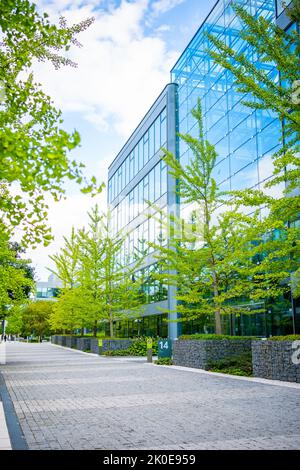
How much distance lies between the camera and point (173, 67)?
120ft

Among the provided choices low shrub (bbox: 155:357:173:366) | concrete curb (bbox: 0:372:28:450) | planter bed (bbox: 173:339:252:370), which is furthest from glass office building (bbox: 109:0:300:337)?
concrete curb (bbox: 0:372:28:450)

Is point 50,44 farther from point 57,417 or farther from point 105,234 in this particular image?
point 105,234

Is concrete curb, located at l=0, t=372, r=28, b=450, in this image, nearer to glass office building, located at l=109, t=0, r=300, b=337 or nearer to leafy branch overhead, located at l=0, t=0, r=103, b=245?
leafy branch overhead, located at l=0, t=0, r=103, b=245

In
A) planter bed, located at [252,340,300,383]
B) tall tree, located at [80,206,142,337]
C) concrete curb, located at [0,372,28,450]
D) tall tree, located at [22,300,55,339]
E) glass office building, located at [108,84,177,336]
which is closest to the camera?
concrete curb, located at [0,372,28,450]

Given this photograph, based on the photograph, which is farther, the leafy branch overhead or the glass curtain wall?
the glass curtain wall

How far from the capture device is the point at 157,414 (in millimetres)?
8758

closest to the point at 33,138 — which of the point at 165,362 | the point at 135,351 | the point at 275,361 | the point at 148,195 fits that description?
the point at 275,361

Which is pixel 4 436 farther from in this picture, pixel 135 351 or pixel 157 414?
pixel 135 351

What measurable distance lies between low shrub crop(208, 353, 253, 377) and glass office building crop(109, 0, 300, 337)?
3.14m

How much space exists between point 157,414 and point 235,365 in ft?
30.6

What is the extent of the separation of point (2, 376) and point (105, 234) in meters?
17.1

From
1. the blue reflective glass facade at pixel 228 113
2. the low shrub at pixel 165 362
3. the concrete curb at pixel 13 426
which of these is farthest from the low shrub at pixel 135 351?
the concrete curb at pixel 13 426

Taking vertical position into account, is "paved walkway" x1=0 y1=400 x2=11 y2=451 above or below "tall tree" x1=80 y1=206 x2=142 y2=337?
below

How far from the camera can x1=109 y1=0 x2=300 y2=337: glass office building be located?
74.1 feet
